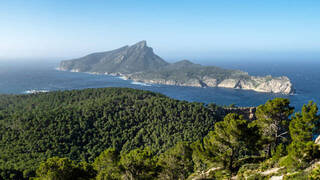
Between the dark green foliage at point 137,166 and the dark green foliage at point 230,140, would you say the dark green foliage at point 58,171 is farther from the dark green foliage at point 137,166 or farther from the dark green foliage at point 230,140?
the dark green foliage at point 230,140

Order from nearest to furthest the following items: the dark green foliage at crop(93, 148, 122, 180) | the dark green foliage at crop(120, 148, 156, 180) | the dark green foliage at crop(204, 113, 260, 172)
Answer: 1. the dark green foliage at crop(204, 113, 260, 172)
2. the dark green foliage at crop(93, 148, 122, 180)
3. the dark green foliage at crop(120, 148, 156, 180)

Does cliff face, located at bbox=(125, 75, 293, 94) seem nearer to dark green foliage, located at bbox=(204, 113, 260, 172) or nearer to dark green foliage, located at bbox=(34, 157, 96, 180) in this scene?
dark green foliage, located at bbox=(204, 113, 260, 172)

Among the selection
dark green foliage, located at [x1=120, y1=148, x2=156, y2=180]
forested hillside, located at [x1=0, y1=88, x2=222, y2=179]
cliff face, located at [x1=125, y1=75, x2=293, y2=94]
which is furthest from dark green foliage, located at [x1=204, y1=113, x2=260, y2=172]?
cliff face, located at [x1=125, y1=75, x2=293, y2=94]

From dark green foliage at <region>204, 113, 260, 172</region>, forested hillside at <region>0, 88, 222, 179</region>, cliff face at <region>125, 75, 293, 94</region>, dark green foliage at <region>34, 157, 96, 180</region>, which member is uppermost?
cliff face at <region>125, 75, 293, 94</region>

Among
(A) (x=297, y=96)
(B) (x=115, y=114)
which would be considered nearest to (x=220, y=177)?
(B) (x=115, y=114)

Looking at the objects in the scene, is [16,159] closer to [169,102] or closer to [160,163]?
[160,163]

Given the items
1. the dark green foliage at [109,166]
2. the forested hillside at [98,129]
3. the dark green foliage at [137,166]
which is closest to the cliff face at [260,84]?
the forested hillside at [98,129]
